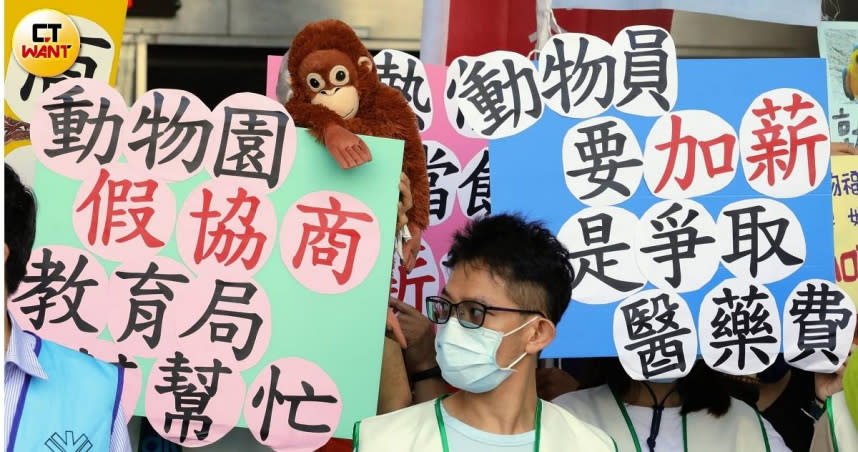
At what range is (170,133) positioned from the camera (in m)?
3.28

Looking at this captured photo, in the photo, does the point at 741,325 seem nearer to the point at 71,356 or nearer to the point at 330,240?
the point at 330,240

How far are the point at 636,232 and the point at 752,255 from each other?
0.36m

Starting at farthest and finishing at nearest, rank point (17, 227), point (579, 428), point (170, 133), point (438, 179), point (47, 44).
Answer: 1. point (438, 179)
2. point (47, 44)
3. point (170, 133)
4. point (579, 428)
5. point (17, 227)

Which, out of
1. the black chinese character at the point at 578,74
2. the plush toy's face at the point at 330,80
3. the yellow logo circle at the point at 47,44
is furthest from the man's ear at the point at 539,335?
the yellow logo circle at the point at 47,44

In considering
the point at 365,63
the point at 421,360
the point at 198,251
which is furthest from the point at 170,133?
the point at 421,360

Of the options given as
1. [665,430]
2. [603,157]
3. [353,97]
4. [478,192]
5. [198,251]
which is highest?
[353,97]

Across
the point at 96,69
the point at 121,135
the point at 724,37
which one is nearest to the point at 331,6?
the point at 724,37

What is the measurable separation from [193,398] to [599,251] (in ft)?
4.10

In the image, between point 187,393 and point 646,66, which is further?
point 646,66

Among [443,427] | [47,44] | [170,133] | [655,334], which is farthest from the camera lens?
[47,44]

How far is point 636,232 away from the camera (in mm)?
3463

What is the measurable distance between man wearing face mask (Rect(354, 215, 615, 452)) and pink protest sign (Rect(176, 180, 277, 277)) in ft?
2.08

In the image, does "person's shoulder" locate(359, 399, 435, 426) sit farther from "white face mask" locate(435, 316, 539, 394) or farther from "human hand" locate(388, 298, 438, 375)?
"human hand" locate(388, 298, 438, 375)

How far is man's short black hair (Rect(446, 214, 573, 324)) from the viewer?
286 cm
